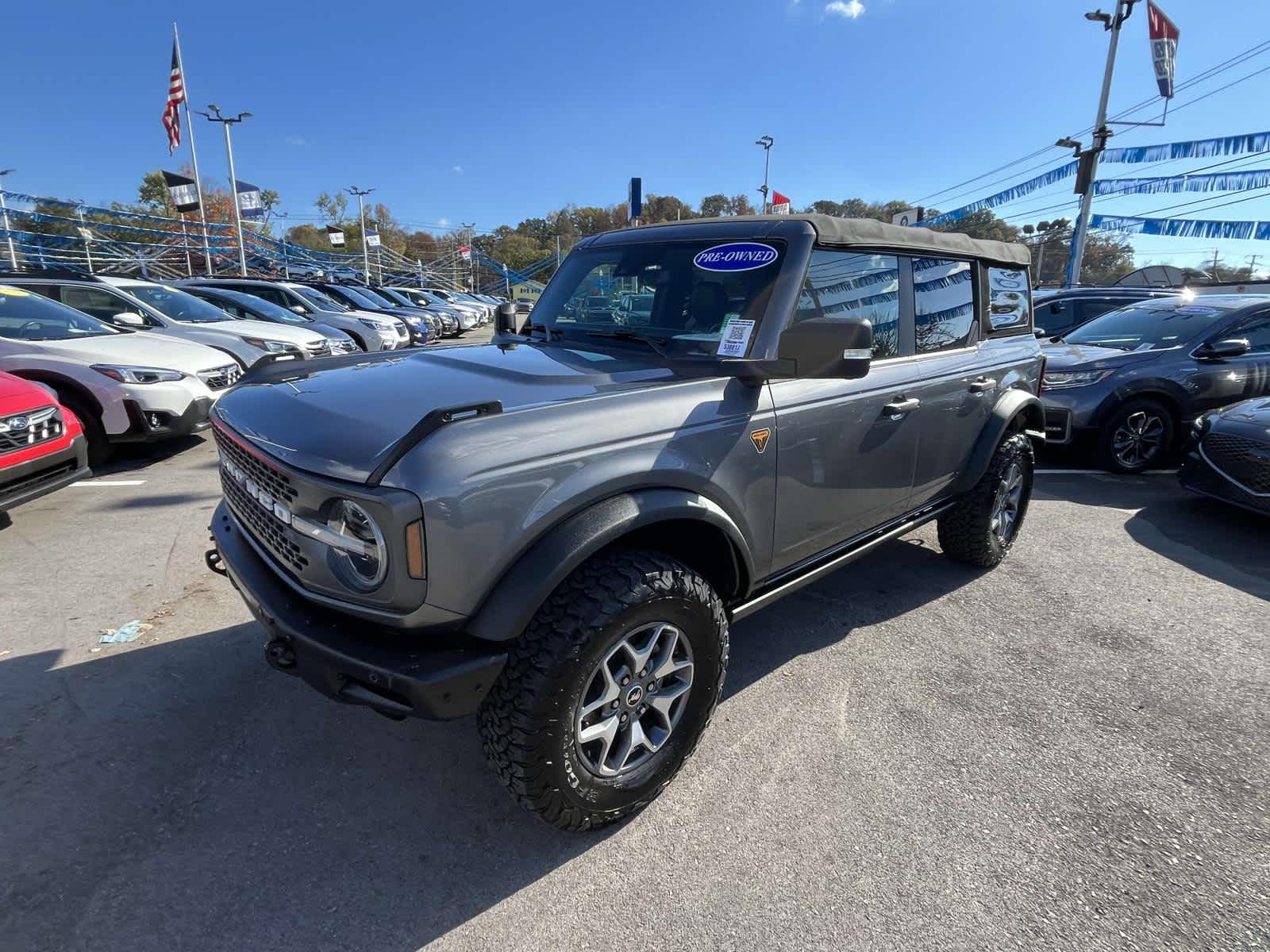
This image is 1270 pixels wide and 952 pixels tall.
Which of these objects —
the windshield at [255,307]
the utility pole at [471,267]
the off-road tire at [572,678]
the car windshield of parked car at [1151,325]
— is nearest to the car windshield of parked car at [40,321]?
the windshield at [255,307]

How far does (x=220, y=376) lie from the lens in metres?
6.85

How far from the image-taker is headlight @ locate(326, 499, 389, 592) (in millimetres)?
1752

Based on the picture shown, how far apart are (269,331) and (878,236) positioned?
8.84m

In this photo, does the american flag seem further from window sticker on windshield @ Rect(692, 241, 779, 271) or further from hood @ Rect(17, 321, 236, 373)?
window sticker on windshield @ Rect(692, 241, 779, 271)

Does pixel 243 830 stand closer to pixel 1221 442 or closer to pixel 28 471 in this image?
pixel 28 471

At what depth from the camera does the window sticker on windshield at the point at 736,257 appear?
2691 millimetres

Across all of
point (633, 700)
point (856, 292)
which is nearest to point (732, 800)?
point (633, 700)

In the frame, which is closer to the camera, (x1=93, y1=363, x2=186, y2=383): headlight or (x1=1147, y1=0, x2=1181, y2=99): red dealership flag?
(x1=93, y1=363, x2=186, y2=383): headlight

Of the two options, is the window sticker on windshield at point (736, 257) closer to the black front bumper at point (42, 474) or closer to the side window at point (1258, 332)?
the black front bumper at point (42, 474)

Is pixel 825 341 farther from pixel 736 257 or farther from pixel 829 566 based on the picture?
pixel 829 566

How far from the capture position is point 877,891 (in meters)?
2.04

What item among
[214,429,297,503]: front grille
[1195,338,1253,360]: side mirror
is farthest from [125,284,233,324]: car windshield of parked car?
[1195,338,1253,360]: side mirror

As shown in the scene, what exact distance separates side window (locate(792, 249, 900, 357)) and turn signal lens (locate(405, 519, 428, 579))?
165cm

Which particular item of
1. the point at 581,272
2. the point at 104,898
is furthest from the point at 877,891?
the point at 581,272
